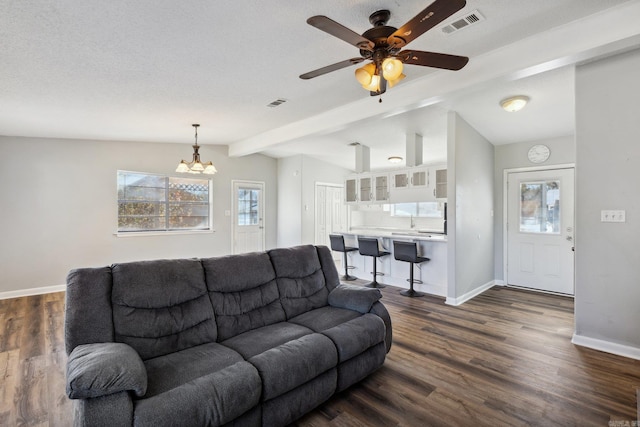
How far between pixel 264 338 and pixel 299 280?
739 mm

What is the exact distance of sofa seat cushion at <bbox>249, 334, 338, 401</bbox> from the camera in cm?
180

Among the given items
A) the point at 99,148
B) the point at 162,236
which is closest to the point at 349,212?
the point at 162,236

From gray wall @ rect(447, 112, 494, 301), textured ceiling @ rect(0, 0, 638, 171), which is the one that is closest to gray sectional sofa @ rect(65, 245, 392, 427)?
textured ceiling @ rect(0, 0, 638, 171)

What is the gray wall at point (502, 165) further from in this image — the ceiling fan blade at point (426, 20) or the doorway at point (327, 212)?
the ceiling fan blade at point (426, 20)

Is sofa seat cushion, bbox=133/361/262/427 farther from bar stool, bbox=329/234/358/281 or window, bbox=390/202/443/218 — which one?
window, bbox=390/202/443/218

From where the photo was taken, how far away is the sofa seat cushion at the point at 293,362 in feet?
5.91

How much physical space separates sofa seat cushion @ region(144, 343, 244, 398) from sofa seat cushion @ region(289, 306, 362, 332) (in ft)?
2.19

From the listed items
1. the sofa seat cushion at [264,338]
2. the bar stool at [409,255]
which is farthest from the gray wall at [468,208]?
the sofa seat cushion at [264,338]

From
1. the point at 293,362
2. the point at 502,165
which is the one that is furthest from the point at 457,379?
the point at 502,165

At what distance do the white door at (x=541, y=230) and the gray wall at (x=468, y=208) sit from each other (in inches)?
13.6

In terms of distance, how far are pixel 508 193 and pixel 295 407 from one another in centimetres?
510

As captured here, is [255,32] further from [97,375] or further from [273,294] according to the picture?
[97,375]

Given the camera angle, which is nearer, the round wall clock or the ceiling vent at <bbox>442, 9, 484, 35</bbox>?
the ceiling vent at <bbox>442, 9, 484, 35</bbox>

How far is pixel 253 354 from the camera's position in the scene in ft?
6.57
